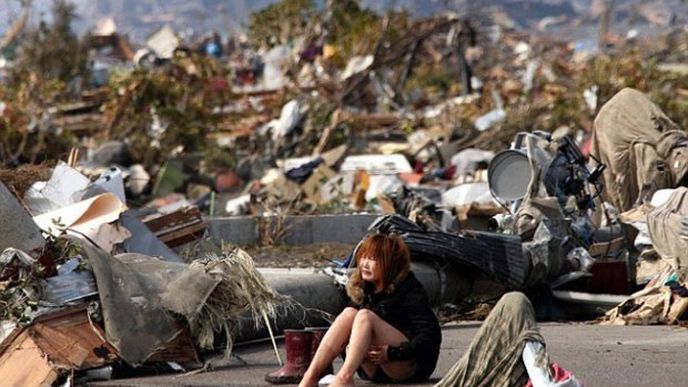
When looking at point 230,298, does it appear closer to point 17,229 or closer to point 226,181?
point 17,229

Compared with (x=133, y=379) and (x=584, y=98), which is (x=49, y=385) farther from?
(x=584, y=98)

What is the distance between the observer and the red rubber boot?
7379 millimetres

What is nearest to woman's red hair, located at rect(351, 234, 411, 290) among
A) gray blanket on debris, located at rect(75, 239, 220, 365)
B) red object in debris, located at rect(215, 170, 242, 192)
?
gray blanket on debris, located at rect(75, 239, 220, 365)

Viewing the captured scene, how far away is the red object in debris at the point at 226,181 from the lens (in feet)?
70.8

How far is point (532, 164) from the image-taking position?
12148mm

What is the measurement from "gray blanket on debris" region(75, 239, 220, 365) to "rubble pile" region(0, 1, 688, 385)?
0.5 inches

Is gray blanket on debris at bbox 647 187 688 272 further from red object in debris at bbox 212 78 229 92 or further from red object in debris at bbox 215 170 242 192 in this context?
red object in debris at bbox 212 78 229 92

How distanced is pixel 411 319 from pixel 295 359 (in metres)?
0.65

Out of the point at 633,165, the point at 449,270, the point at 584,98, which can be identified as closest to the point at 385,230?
the point at 449,270

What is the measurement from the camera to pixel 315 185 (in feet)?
60.0

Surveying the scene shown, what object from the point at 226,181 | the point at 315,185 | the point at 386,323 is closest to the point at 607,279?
the point at 386,323

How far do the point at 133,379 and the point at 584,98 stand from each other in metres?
17.2

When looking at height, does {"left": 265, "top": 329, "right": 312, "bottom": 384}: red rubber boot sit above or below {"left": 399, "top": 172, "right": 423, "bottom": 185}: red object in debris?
above

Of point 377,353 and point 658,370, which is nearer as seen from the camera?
point 377,353
